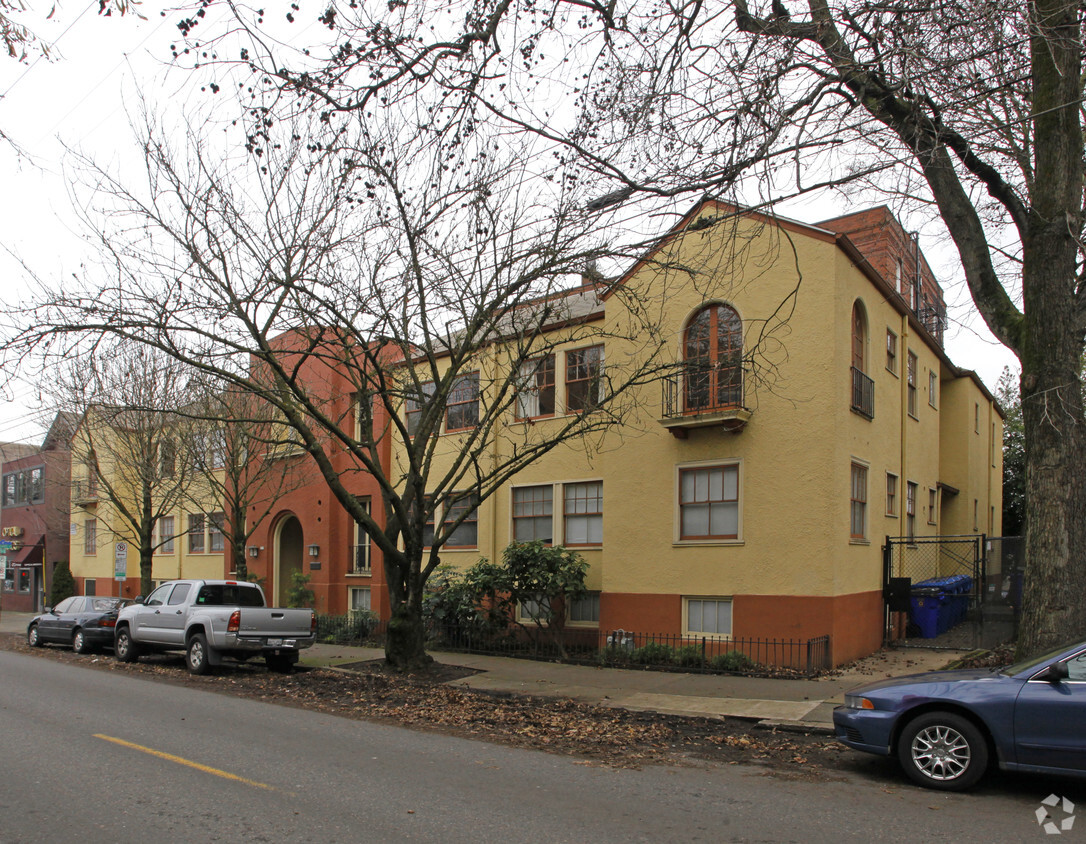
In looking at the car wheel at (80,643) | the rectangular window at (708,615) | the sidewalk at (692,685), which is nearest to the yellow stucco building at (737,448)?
the rectangular window at (708,615)

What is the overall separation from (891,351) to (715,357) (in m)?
4.99

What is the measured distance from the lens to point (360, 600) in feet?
77.1

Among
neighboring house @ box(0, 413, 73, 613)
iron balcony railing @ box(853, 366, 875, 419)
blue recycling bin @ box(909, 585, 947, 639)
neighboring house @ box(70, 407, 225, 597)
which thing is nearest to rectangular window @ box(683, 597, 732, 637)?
iron balcony railing @ box(853, 366, 875, 419)

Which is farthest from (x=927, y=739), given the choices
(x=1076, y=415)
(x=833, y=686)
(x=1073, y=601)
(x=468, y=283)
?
(x=468, y=283)

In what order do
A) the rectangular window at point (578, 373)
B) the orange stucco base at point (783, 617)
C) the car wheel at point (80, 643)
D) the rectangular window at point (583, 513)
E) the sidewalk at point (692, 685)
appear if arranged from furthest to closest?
the car wheel at point (80, 643) < the rectangular window at point (578, 373) < the rectangular window at point (583, 513) < the orange stucco base at point (783, 617) < the sidewalk at point (692, 685)

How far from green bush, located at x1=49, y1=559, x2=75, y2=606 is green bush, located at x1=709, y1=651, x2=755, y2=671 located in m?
32.6

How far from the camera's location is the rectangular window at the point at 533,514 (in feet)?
62.7

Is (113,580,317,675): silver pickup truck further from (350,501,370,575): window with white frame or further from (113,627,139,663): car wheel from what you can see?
(350,501,370,575): window with white frame

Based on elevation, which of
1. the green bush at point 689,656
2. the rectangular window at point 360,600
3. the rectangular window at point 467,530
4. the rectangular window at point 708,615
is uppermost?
the rectangular window at point 467,530

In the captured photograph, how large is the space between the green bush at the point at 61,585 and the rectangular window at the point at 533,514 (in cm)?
2695

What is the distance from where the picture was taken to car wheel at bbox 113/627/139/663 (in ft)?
58.6

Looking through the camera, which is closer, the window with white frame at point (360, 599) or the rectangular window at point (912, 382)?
the rectangular window at point (912, 382)

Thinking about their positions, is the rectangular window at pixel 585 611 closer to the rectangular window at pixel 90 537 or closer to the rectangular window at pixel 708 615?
the rectangular window at pixel 708 615

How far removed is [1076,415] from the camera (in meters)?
10.2
